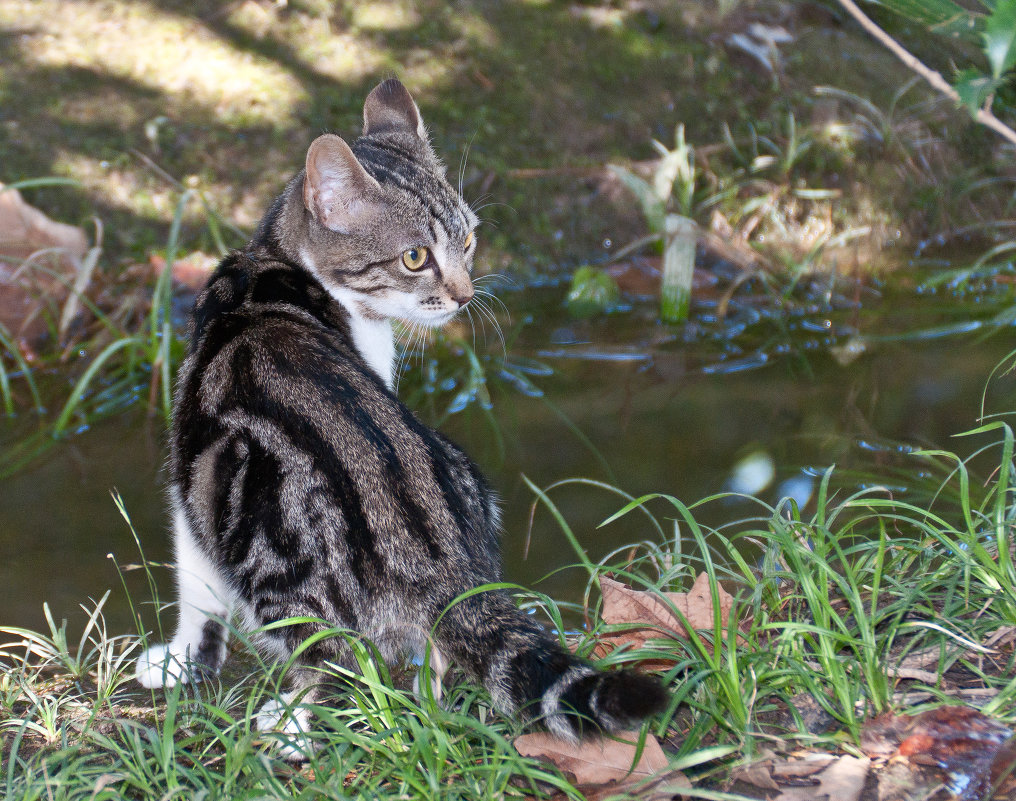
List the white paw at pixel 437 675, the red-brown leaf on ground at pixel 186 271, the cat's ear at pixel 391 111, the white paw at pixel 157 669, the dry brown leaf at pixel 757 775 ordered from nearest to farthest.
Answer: the dry brown leaf at pixel 757 775 < the white paw at pixel 437 675 < the white paw at pixel 157 669 < the cat's ear at pixel 391 111 < the red-brown leaf on ground at pixel 186 271

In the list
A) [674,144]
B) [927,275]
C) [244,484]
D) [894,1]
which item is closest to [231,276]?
[244,484]

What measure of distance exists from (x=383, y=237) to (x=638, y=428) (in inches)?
47.6

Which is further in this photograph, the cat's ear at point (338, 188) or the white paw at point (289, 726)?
the cat's ear at point (338, 188)

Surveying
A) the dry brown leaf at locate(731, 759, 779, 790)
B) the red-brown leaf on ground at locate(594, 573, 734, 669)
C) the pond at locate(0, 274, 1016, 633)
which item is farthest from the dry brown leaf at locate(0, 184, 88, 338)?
the dry brown leaf at locate(731, 759, 779, 790)

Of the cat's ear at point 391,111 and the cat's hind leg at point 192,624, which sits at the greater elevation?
the cat's ear at point 391,111

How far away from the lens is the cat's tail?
61.5 inches

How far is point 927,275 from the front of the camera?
4.45 meters

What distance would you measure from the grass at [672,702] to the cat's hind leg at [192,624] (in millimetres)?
55

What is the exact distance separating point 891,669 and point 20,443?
2.97 m

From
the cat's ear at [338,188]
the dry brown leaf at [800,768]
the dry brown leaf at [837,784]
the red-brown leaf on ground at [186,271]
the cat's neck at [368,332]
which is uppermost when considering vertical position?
the cat's ear at [338,188]

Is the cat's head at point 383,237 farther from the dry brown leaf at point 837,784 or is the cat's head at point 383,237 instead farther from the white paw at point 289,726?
the dry brown leaf at point 837,784

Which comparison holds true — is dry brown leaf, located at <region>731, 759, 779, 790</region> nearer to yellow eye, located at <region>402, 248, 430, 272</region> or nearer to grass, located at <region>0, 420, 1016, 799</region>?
grass, located at <region>0, 420, 1016, 799</region>

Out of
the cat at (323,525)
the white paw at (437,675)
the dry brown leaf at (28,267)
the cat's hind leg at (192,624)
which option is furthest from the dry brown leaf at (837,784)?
the dry brown leaf at (28,267)

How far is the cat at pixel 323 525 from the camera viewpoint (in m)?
1.81
